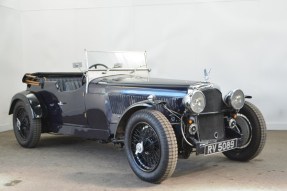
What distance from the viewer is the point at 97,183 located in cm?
364

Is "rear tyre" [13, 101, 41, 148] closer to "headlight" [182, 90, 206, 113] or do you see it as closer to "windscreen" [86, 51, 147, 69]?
"windscreen" [86, 51, 147, 69]

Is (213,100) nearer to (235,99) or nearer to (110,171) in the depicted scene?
(235,99)

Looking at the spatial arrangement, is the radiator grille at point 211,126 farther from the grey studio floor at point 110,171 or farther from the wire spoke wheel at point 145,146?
the wire spoke wheel at point 145,146

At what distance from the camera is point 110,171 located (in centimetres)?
411

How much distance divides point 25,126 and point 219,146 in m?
3.13

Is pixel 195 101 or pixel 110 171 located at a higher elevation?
pixel 195 101

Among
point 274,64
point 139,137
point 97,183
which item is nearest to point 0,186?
point 97,183

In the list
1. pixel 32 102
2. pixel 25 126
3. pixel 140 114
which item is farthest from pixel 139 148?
pixel 25 126

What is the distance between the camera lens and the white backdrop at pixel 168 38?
664 centimetres

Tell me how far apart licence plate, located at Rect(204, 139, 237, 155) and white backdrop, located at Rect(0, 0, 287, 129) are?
3001 mm

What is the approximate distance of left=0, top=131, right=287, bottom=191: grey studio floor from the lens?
3.55 m

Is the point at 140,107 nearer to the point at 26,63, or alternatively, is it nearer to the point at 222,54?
the point at 222,54

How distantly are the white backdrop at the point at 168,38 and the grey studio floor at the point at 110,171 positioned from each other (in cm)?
175

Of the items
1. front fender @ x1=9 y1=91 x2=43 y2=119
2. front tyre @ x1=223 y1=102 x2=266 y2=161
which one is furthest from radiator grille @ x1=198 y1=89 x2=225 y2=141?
front fender @ x1=9 y1=91 x2=43 y2=119
